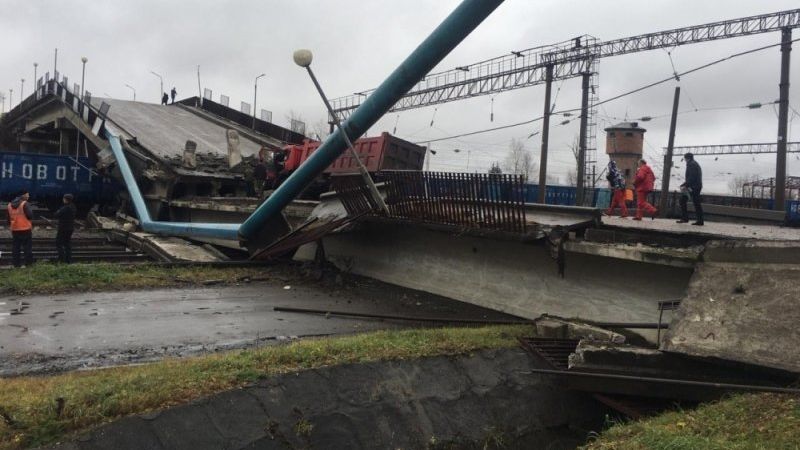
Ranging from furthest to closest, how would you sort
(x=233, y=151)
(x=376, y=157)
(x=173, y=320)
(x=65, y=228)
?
(x=233, y=151)
(x=376, y=157)
(x=65, y=228)
(x=173, y=320)

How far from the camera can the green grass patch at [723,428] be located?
430 centimetres

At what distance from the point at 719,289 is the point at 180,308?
8215 millimetres

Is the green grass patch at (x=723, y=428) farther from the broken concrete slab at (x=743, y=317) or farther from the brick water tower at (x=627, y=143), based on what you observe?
the brick water tower at (x=627, y=143)

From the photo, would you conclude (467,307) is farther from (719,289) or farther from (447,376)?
(719,289)

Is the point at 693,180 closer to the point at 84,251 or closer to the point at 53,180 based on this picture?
the point at 84,251

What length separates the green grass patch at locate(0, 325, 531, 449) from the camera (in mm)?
4645

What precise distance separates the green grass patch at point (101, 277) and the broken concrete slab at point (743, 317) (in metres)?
9.68

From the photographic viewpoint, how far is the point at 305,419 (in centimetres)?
564

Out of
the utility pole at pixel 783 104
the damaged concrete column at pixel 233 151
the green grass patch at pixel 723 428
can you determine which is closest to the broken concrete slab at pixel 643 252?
the green grass patch at pixel 723 428

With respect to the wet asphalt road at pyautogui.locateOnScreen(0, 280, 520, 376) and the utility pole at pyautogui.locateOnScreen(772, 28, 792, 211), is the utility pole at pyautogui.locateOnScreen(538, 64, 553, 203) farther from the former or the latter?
the wet asphalt road at pyautogui.locateOnScreen(0, 280, 520, 376)

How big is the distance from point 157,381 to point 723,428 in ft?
15.6

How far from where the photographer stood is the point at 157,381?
548cm

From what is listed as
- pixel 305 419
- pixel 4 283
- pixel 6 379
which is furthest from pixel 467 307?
pixel 4 283

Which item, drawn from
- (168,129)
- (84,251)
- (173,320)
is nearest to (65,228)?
(84,251)
